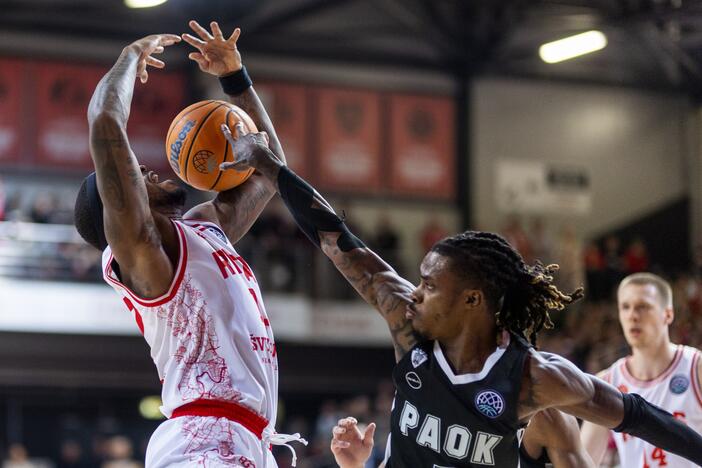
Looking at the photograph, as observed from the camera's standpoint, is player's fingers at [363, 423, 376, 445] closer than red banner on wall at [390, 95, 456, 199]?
Yes

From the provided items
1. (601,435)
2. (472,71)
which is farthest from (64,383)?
(601,435)

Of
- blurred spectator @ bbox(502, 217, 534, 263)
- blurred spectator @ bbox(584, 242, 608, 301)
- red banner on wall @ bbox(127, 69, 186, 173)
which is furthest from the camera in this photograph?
red banner on wall @ bbox(127, 69, 186, 173)

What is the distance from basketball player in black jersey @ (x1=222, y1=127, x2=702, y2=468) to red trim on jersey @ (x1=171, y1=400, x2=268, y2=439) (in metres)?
0.58

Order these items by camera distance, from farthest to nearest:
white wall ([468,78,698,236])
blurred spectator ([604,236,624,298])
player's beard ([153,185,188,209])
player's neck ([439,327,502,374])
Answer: white wall ([468,78,698,236]) → blurred spectator ([604,236,624,298]) → player's beard ([153,185,188,209]) → player's neck ([439,327,502,374])

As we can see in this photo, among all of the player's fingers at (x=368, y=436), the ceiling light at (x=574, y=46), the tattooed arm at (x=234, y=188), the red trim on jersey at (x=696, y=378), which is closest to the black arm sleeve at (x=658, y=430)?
the player's fingers at (x=368, y=436)

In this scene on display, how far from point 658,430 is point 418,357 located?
3.14 feet

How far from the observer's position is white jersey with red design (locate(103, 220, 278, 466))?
4.52 meters

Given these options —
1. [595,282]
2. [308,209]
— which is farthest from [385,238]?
[308,209]

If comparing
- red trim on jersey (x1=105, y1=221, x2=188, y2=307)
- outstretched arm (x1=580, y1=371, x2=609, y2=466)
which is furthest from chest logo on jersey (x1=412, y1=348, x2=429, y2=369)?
outstretched arm (x1=580, y1=371, x2=609, y2=466)

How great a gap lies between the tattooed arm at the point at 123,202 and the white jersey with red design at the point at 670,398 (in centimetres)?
369

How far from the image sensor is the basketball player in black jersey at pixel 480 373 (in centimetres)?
431

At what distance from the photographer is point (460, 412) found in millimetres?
4332

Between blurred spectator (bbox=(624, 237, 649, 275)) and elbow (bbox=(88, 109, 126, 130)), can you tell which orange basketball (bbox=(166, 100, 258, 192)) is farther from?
blurred spectator (bbox=(624, 237, 649, 275))

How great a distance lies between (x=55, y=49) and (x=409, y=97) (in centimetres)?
703
